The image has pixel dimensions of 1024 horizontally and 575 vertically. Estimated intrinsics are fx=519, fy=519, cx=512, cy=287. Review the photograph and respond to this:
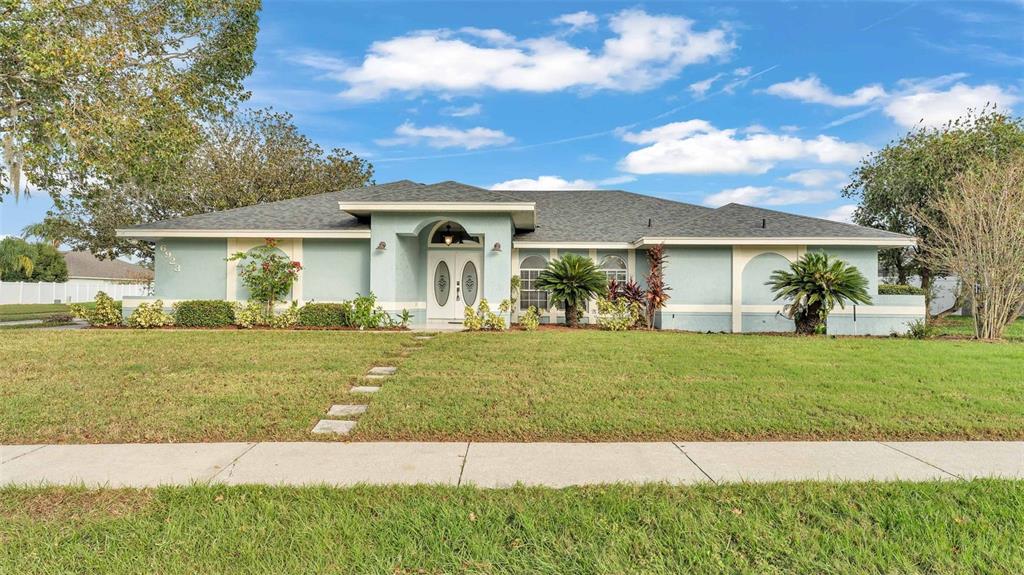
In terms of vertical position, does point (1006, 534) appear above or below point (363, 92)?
below

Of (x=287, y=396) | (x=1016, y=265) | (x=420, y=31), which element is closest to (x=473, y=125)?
(x=420, y=31)

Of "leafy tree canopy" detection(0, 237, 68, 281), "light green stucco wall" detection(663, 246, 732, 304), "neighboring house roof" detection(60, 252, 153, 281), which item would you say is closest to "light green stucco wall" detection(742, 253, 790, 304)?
"light green stucco wall" detection(663, 246, 732, 304)

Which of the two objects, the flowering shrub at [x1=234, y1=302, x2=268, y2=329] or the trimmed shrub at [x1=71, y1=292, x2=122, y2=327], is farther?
the trimmed shrub at [x1=71, y1=292, x2=122, y2=327]

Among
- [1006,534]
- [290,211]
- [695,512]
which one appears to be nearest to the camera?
[1006,534]

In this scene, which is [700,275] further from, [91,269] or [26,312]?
[91,269]

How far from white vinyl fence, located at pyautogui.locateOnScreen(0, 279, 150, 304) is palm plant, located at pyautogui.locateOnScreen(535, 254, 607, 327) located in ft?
83.0

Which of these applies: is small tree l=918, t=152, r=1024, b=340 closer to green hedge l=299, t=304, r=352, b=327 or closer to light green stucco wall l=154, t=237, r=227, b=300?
green hedge l=299, t=304, r=352, b=327

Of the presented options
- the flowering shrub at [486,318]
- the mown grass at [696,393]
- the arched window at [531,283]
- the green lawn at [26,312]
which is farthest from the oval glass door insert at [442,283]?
the green lawn at [26,312]

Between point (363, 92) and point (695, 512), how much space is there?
15423mm

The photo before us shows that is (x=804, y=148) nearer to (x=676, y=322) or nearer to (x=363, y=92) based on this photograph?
(x=676, y=322)

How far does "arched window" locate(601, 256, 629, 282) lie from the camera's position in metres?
15.9

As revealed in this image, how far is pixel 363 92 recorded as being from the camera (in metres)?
15.7

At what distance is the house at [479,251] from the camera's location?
13961 mm

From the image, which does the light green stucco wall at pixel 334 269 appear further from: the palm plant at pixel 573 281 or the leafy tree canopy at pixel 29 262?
the leafy tree canopy at pixel 29 262
